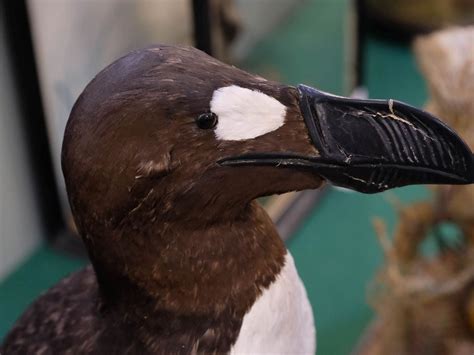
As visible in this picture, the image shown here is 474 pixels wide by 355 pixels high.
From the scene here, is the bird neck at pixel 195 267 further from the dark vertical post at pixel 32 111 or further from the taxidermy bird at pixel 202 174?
the dark vertical post at pixel 32 111

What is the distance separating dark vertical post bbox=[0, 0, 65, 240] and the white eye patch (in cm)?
89

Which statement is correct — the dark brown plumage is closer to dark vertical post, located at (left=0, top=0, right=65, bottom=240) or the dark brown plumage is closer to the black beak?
the black beak

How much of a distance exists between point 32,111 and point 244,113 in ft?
3.18

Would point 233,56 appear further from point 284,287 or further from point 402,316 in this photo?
point 284,287

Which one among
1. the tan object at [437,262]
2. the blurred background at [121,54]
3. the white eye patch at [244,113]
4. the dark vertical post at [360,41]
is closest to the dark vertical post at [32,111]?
the blurred background at [121,54]

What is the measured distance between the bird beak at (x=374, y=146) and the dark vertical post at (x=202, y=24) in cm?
78

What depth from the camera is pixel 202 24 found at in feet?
4.27

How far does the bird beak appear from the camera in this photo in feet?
1.74

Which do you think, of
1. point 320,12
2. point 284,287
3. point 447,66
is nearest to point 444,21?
point 320,12

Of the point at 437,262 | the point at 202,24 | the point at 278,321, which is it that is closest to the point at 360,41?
the point at 202,24

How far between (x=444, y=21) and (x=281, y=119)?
5.82ft

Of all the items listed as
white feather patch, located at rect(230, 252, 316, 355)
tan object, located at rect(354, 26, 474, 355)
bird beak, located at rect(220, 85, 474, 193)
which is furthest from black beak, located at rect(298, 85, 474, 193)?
tan object, located at rect(354, 26, 474, 355)

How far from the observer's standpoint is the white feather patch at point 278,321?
0.60 meters

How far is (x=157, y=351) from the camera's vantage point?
23.1 inches
